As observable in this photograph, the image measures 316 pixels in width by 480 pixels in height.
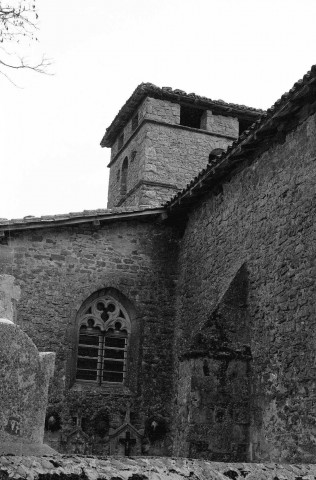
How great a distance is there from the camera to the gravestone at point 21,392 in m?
3.94

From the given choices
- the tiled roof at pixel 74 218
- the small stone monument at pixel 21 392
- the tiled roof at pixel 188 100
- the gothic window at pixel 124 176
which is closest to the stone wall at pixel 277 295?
the tiled roof at pixel 74 218

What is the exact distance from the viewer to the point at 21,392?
13.5 feet

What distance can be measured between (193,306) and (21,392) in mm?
7382

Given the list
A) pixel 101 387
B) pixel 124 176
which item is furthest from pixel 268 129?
pixel 124 176

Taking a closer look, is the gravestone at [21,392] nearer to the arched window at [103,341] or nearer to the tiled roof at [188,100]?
the arched window at [103,341]

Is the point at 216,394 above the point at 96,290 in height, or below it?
below

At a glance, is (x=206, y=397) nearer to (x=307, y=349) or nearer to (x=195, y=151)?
(x=307, y=349)

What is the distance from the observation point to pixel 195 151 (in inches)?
673

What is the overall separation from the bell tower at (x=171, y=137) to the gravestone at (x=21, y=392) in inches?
470

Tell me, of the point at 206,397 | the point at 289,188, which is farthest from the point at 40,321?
the point at 289,188

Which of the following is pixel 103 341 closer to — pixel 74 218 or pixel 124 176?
pixel 74 218

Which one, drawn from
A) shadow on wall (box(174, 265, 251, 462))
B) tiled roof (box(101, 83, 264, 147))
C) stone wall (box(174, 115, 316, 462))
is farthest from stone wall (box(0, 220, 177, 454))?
tiled roof (box(101, 83, 264, 147))

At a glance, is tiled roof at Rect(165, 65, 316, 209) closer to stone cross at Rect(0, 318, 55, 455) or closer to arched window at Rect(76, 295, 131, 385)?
arched window at Rect(76, 295, 131, 385)

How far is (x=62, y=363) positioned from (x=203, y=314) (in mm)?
2977
